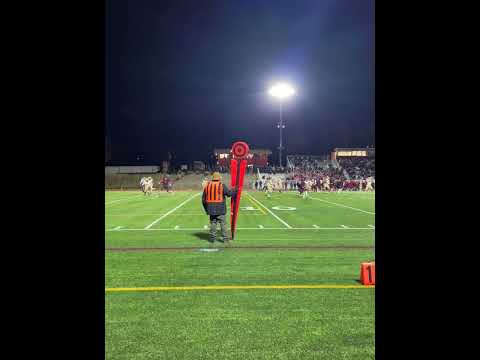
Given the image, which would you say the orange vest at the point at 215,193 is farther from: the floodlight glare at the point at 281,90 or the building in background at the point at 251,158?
the building in background at the point at 251,158

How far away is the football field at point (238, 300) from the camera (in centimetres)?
405

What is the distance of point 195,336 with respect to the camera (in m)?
4.29

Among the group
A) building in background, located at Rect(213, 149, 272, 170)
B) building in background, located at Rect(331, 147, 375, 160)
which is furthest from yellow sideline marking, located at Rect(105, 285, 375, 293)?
building in background, located at Rect(331, 147, 375, 160)

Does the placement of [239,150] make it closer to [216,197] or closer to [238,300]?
[216,197]

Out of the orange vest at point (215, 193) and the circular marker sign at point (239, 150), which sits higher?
the circular marker sign at point (239, 150)

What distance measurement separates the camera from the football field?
4.05m

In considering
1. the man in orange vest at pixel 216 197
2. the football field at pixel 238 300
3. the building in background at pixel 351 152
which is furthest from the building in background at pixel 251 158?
the football field at pixel 238 300

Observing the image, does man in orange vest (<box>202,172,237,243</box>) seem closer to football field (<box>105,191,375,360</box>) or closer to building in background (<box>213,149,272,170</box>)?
football field (<box>105,191,375,360</box>)

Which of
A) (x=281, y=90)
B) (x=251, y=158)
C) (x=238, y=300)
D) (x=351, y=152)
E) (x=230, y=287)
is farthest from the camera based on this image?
(x=351, y=152)

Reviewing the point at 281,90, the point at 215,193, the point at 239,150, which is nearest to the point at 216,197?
the point at 215,193

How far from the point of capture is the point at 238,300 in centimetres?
557
